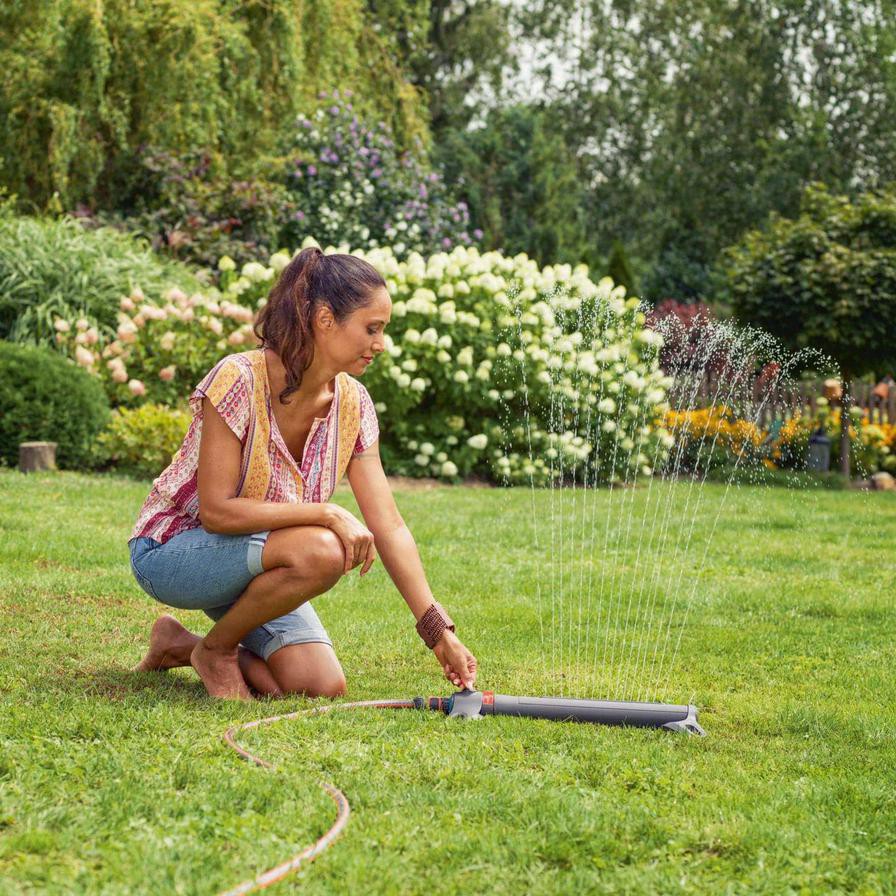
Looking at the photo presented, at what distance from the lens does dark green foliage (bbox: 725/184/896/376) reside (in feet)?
35.1

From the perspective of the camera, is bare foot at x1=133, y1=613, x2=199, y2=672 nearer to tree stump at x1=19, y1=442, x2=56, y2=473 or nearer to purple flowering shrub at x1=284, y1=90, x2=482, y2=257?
tree stump at x1=19, y1=442, x2=56, y2=473

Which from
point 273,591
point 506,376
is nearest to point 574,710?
point 273,591

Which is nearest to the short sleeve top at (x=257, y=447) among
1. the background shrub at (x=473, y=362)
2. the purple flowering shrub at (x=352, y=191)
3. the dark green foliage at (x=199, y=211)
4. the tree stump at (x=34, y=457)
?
the tree stump at (x=34, y=457)

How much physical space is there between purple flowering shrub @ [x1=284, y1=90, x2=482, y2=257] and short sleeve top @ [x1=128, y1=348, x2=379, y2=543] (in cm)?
1024

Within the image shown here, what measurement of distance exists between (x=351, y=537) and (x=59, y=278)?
724 cm

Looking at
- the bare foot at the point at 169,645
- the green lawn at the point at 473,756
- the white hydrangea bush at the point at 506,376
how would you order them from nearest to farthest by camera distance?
the green lawn at the point at 473,756 < the bare foot at the point at 169,645 < the white hydrangea bush at the point at 506,376

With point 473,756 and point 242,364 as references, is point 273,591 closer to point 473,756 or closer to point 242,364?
point 242,364

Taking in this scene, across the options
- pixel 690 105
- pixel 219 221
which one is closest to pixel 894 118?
pixel 690 105

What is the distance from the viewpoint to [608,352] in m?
9.62

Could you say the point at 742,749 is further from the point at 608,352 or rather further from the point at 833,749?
the point at 608,352

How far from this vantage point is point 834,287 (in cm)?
1080

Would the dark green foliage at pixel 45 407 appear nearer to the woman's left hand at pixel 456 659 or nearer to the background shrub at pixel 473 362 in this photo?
the background shrub at pixel 473 362

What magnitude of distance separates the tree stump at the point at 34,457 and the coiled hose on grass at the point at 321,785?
5.04 m

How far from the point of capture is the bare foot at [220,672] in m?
3.31
